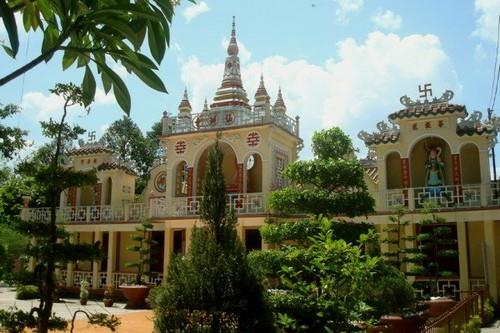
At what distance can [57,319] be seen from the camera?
6.80 meters

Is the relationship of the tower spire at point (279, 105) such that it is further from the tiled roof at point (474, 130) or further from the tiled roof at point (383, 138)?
the tiled roof at point (474, 130)

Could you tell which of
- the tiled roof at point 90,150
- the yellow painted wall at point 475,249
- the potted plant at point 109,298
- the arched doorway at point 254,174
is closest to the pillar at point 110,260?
the potted plant at point 109,298

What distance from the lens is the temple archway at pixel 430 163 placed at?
17.2 m

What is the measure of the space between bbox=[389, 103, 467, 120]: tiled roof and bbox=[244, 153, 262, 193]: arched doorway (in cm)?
567

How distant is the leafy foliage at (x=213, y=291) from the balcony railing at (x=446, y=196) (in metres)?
10.0

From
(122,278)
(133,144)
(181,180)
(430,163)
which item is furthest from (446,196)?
(133,144)

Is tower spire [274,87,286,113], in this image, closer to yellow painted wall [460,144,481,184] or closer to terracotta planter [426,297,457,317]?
yellow painted wall [460,144,481,184]

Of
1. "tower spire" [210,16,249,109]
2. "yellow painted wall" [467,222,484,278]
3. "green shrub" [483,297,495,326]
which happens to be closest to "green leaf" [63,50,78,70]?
"green shrub" [483,297,495,326]

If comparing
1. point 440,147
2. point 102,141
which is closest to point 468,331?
point 440,147

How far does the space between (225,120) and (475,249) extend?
9558 mm

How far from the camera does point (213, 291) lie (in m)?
6.21

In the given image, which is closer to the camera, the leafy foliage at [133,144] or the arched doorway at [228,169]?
the arched doorway at [228,169]

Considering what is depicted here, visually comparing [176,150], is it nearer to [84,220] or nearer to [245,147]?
[245,147]

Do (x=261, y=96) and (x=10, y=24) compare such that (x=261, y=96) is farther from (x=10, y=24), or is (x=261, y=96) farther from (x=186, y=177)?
(x=10, y=24)
